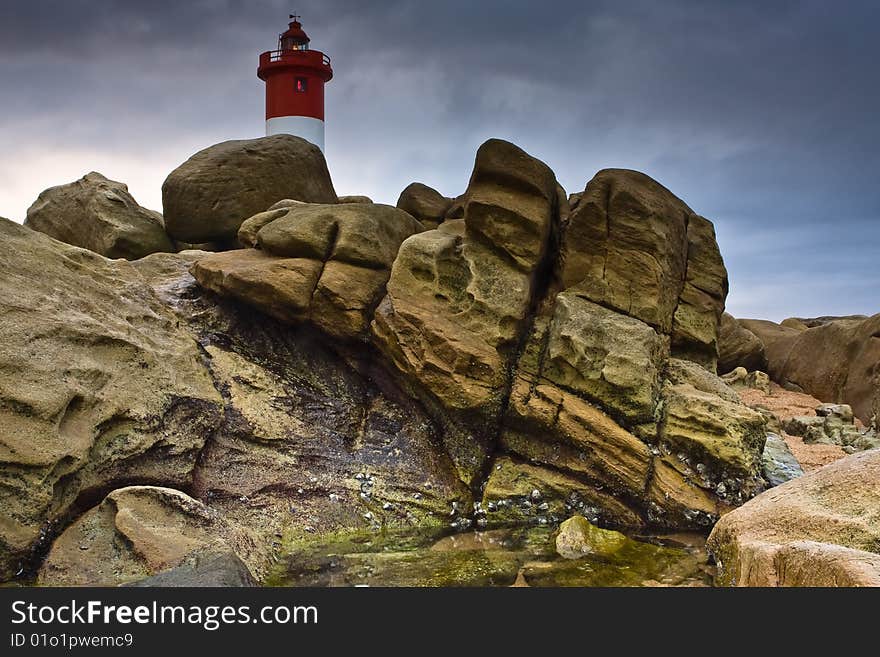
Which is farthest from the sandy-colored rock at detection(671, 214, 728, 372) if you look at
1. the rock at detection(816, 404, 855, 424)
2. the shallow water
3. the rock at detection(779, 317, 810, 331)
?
the rock at detection(779, 317, 810, 331)

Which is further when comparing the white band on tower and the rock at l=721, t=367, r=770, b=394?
the white band on tower

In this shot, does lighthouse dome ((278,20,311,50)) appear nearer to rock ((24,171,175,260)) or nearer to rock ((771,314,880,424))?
rock ((24,171,175,260))

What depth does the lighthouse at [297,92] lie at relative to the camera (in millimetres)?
30234

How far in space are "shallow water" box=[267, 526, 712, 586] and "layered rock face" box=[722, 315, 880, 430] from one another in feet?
31.3

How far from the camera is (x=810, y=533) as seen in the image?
22.2 feet

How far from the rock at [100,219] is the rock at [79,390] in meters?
6.70

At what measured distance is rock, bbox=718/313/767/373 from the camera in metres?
23.4

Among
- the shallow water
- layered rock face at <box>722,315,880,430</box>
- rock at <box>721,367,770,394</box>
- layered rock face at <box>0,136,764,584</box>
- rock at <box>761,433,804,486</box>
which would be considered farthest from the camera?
rock at <box>721,367,770,394</box>

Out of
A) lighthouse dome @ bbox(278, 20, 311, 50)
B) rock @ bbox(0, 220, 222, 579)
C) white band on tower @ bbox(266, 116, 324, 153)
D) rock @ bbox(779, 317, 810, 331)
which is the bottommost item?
rock @ bbox(0, 220, 222, 579)

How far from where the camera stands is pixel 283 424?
10742 millimetres

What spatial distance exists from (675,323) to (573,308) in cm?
198

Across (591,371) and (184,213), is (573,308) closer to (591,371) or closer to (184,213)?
(591,371)

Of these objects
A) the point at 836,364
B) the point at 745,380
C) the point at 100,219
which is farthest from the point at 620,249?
the point at 745,380
